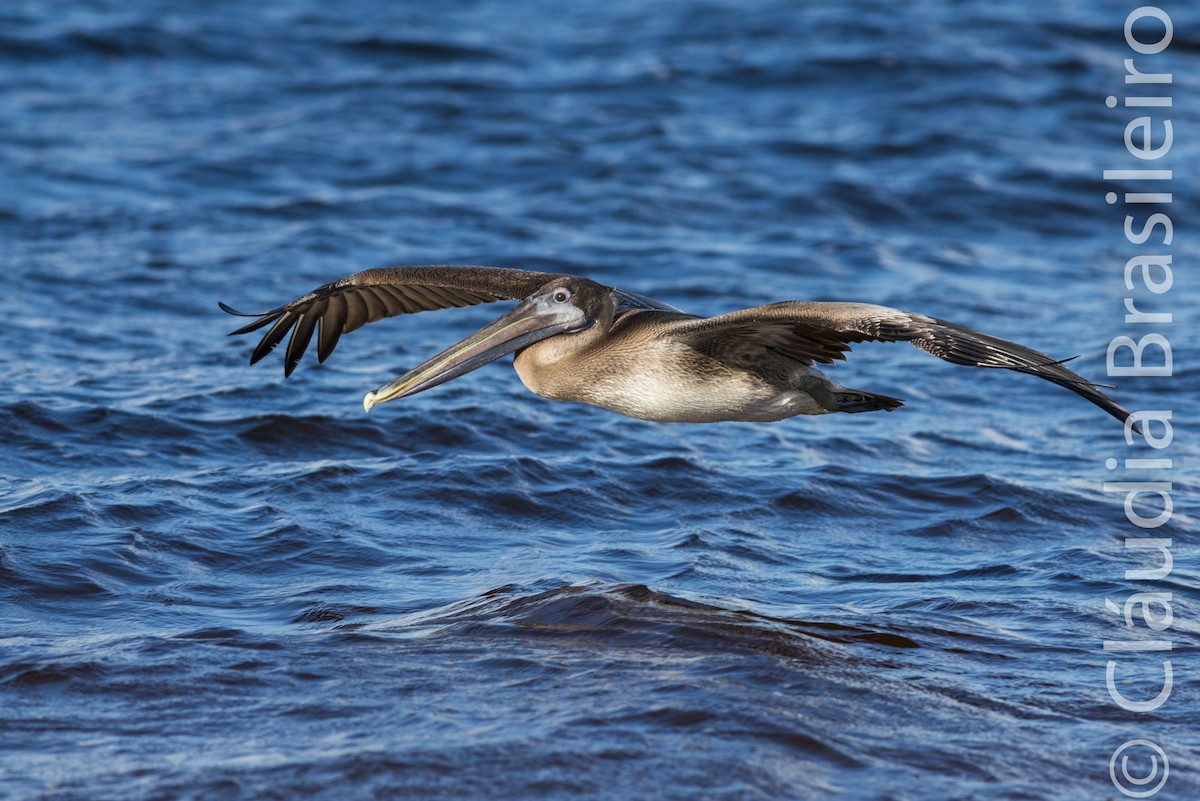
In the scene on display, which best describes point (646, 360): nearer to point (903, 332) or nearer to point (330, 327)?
point (903, 332)

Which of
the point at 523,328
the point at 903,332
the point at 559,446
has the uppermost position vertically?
the point at 903,332

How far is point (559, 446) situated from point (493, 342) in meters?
2.27

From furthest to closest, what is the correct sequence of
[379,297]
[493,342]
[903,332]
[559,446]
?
[559,446]
[379,297]
[493,342]
[903,332]

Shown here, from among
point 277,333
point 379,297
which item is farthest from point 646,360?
point 277,333

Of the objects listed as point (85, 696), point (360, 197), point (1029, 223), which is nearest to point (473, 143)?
point (360, 197)

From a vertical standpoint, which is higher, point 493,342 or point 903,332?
point 903,332

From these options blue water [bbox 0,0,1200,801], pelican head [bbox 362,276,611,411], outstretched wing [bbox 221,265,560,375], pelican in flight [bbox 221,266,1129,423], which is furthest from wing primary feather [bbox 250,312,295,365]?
pelican head [bbox 362,276,611,411]

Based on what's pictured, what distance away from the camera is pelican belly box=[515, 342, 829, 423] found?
260 inches

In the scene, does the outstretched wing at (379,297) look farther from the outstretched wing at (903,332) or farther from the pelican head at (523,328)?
the outstretched wing at (903,332)

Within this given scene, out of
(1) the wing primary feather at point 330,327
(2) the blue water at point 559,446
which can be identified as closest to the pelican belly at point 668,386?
(2) the blue water at point 559,446

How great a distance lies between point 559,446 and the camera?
29.3ft

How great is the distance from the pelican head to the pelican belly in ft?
0.56

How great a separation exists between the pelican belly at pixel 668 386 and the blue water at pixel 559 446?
0.78 metres

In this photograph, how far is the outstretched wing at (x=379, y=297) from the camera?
289 inches
